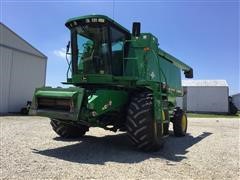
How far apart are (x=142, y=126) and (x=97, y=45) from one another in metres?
2.81

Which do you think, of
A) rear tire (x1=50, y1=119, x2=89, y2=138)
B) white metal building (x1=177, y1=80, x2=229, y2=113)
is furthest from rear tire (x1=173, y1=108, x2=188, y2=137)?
white metal building (x1=177, y1=80, x2=229, y2=113)

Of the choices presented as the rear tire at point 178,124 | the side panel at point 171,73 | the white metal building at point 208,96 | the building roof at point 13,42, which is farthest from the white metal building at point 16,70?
the white metal building at point 208,96

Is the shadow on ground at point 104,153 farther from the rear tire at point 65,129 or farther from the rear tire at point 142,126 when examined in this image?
the rear tire at point 65,129

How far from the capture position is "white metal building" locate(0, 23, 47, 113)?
23.4m

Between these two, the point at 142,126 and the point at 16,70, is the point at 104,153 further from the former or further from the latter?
the point at 16,70

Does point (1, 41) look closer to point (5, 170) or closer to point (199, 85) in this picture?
point (5, 170)

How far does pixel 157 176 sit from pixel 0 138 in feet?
20.0

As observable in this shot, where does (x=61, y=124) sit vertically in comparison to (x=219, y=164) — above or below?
above

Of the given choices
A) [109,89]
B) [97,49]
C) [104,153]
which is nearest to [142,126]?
[104,153]

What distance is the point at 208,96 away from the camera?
46.4 meters

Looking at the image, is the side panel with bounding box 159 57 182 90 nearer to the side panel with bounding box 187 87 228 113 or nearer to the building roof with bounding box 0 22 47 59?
the building roof with bounding box 0 22 47 59

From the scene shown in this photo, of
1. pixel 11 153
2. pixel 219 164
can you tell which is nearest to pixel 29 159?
pixel 11 153

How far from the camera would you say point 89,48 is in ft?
30.4

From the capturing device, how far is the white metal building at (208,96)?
45.3 m
